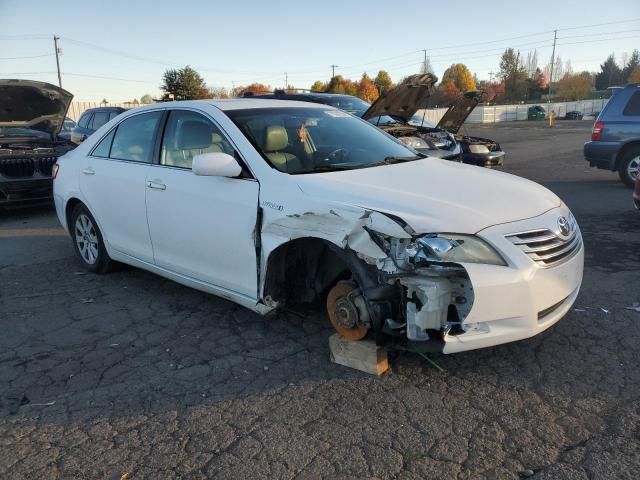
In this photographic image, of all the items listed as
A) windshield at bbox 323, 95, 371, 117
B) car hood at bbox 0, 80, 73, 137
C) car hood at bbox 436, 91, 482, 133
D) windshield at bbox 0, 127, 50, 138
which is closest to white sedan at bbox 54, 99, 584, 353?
car hood at bbox 0, 80, 73, 137

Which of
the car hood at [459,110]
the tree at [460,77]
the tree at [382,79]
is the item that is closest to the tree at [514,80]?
the tree at [460,77]

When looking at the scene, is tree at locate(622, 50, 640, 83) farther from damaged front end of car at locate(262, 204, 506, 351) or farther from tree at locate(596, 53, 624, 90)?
damaged front end of car at locate(262, 204, 506, 351)

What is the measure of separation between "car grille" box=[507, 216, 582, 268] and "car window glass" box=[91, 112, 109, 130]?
11.2 m

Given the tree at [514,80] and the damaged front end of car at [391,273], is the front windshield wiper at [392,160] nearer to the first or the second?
the damaged front end of car at [391,273]

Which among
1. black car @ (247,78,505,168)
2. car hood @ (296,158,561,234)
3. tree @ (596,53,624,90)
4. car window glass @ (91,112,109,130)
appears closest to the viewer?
car hood @ (296,158,561,234)

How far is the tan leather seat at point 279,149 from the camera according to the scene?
3706 mm

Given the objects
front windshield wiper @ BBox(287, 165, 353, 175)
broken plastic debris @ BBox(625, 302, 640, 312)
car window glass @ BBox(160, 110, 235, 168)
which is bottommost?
broken plastic debris @ BBox(625, 302, 640, 312)

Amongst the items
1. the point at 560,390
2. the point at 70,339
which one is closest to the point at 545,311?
the point at 560,390

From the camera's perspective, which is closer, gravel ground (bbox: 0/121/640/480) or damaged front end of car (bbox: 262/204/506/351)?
gravel ground (bbox: 0/121/640/480)

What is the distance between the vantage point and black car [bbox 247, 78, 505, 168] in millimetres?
9133

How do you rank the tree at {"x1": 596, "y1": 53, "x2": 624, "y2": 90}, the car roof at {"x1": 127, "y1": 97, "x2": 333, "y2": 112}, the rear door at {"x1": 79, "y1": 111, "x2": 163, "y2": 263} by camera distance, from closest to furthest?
the car roof at {"x1": 127, "y1": 97, "x2": 333, "y2": 112}, the rear door at {"x1": 79, "y1": 111, "x2": 163, "y2": 263}, the tree at {"x1": 596, "y1": 53, "x2": 624, "y2": 90}

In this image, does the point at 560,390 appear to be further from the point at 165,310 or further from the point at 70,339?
the point at 70,339

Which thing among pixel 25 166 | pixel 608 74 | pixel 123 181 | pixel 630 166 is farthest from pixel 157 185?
pixel 608 74

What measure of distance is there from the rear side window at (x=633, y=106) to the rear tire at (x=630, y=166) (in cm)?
63
